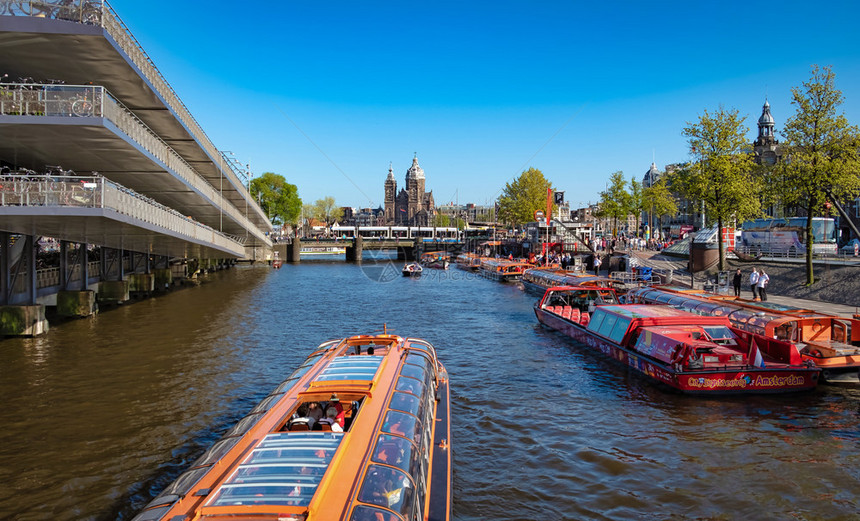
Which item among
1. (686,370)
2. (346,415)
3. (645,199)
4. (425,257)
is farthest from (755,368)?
(425,257)

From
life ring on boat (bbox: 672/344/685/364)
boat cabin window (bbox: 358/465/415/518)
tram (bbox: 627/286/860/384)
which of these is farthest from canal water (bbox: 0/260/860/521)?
boat cabin window (bbox: 358/465/415/518)

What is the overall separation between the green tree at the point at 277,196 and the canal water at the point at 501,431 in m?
97.1

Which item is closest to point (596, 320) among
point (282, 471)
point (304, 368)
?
point (304, 368)

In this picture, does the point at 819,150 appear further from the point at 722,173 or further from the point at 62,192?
the point at 62,192

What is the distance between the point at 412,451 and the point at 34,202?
19199 mm

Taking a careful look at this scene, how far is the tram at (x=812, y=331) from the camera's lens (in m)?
16.9

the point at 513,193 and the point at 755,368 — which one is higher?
the point at 513,193

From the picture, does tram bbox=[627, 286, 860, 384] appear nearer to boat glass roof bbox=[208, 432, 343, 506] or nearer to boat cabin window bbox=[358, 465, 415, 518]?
boat cabin window bbox=[358, 465, 415, 518]

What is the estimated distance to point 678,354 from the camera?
663 inches

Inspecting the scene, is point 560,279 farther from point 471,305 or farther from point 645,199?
point 645,199

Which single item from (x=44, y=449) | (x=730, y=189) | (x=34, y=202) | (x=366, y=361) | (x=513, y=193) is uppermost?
→ (x=513, y=193)

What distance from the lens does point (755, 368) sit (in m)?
16.0

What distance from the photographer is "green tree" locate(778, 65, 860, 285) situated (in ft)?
97.2

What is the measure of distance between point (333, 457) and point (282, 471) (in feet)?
2.14
